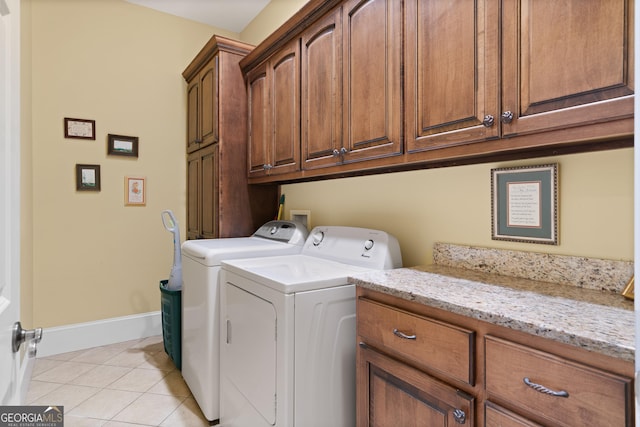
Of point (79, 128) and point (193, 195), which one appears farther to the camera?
point (193, 195)

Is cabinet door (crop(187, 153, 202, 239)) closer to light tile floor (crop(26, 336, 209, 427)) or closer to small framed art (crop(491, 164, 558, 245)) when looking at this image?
light tile floor (crop(26, 336, 209, 427))

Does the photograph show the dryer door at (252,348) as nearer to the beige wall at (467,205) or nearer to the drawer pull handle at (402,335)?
the drawer pull handle at (402,335)

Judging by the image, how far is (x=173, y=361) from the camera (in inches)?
104

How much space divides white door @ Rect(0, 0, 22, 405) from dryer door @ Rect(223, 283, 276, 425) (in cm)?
78

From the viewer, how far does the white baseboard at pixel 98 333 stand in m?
2.83

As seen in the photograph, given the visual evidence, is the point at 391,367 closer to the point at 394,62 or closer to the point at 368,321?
the point at 368,321

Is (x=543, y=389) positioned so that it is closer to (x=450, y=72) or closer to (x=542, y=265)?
(x=542, y=265)

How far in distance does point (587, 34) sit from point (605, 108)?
0.21 metres

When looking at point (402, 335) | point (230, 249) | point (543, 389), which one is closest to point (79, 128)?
point (230, 249)

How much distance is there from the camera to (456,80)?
1247mm

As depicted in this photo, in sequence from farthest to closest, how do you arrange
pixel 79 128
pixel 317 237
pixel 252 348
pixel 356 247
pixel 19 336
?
pixel 79 128
pixel 317 237
pixel 356 247
pixel 252 348
pixel 19 336

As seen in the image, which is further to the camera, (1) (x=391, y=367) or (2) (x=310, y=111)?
(2) (x=310, y=111)

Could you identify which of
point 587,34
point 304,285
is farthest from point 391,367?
point 587,34

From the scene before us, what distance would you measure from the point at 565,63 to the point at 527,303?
0.69m
